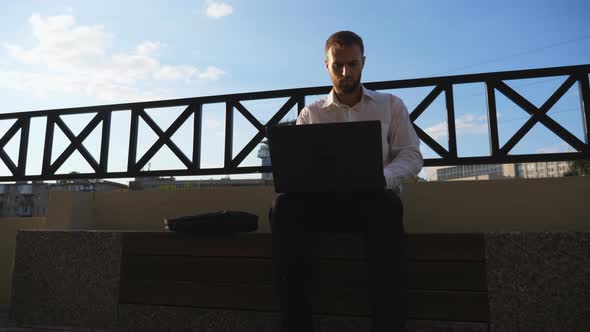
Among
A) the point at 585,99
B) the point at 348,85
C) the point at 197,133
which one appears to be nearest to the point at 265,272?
the point at 348,85

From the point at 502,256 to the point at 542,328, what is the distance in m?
0.27

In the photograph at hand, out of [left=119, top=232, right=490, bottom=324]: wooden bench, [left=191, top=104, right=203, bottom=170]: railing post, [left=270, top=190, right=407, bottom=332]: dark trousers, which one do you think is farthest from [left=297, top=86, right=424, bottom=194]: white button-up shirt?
[left=191, top=104, right=203, bottom=170]: railing post

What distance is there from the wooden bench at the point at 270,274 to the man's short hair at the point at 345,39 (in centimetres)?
77

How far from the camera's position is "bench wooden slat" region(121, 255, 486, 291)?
4.77 ft

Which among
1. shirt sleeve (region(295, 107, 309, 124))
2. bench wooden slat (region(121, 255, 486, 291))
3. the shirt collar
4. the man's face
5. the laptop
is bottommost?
bench wooden slat (region(121, 255, 486, 291))

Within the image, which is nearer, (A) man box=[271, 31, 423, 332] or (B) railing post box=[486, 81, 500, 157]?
(A) man box=[271, 31, 423, 332]

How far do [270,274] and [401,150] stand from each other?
0.74 metres

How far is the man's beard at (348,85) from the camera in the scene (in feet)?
5.35

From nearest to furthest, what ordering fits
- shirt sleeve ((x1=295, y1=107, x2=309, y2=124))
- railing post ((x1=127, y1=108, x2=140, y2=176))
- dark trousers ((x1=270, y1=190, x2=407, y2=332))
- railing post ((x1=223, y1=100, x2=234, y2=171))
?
dark trousers ((x1=270, y1=190, x2=407, y2=332)) → shirt sleeve ((x1=295, y1=107, x2=309, y2=124)) → railing post ((x1=223, y1=100, x2=234, y2=171)) → railing post ((x1=127, y1=108, x2=140, y2=176))

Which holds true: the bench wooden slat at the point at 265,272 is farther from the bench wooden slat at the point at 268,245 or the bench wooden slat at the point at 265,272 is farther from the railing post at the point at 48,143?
the railing post at the point at 48,143

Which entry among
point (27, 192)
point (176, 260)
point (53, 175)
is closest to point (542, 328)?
point (176, 260)

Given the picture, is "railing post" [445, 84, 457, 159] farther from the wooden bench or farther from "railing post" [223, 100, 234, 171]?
"railing post" [223, 100, 234, 171]

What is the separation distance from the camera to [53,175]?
296cm

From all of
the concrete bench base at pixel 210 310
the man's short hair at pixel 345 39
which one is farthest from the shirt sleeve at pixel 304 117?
the concrete bench base at pixel 210 310
